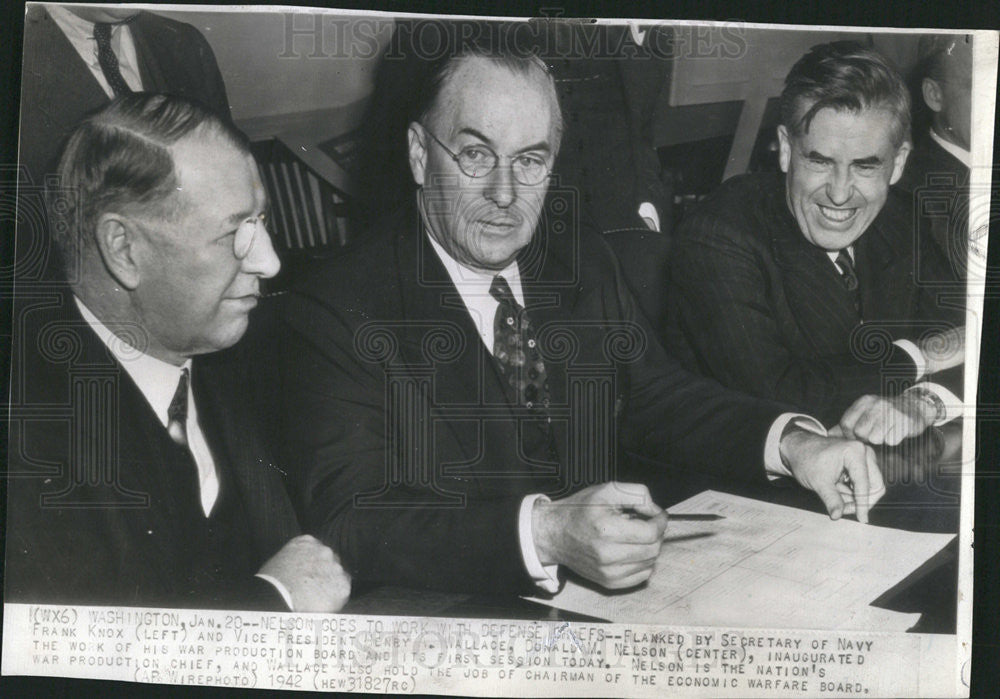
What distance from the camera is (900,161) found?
2.79m

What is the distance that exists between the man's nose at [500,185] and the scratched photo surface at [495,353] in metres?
0.02

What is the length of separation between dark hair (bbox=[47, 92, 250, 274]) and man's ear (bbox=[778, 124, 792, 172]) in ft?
5.34

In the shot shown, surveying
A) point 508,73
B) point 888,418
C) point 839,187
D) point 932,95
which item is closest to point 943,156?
point 932,95

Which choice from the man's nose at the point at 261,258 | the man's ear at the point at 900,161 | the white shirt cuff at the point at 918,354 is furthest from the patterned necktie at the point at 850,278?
the man's nose at the point at 261,258

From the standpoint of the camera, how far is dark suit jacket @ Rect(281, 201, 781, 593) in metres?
2.73

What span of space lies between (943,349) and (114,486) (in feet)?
8.45

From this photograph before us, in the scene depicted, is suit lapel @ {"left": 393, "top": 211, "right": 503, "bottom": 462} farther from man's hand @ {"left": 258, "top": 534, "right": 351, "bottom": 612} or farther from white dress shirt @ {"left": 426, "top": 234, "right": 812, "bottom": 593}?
man's hand @ {"left": 258, "top": 534, "right": 351, "bottom": 612}

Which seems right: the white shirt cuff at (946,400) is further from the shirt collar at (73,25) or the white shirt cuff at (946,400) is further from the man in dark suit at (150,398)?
the shirt collar at (73,25)

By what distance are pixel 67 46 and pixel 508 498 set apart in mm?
1957

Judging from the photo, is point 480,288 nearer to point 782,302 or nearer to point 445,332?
point 445,332

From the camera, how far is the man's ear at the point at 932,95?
9.18ft

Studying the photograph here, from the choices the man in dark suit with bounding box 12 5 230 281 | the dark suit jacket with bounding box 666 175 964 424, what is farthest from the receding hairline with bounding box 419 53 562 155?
the man in dark suit with bounding box 12 5 230 281

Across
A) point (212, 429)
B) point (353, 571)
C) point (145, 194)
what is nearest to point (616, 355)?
point (353, 571)

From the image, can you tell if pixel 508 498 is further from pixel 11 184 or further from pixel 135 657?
pixel 11 184
